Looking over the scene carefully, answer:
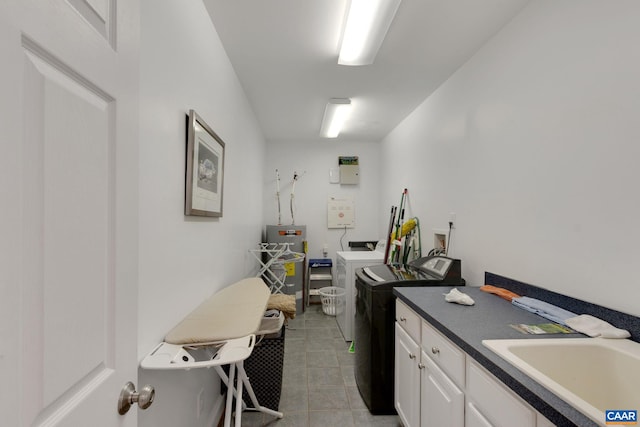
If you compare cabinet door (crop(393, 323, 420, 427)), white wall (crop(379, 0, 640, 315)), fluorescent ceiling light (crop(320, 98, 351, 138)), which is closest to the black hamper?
cabinet door (crop(393, 323, 420, 427))

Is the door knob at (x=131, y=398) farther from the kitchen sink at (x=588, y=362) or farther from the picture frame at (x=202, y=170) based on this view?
the kitchen sink at (x=588, y=362)

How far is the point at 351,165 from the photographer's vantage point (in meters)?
4.50

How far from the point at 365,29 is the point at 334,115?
5.03 feet

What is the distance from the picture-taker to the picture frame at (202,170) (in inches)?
56.3

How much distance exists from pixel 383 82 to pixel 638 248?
2.10m

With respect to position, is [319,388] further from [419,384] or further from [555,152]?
[555,152]

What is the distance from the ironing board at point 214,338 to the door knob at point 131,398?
290mm

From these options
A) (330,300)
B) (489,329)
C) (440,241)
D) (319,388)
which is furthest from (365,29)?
(330,300)

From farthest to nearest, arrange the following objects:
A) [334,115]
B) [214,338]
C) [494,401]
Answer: [334,115], [214,338], [494,401]

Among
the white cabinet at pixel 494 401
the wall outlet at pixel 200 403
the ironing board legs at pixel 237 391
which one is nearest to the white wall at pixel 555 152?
the white cabinet at pixel 494 401

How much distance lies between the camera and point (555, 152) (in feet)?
4.68

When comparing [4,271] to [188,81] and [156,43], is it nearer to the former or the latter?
[156,43]

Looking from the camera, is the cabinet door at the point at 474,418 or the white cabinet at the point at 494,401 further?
the cabinet door at the point at 474,418

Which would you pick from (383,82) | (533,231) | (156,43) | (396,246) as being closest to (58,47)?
(156,43)
